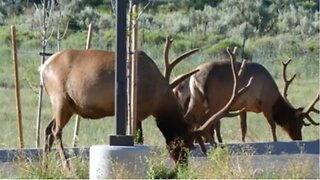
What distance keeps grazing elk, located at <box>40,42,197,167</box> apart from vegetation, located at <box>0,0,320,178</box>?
15.3ft

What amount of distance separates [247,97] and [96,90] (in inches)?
269

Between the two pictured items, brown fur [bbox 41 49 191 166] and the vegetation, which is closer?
brown fur [bbox 41 49 191 166]

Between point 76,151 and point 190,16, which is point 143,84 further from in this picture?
point 190,16

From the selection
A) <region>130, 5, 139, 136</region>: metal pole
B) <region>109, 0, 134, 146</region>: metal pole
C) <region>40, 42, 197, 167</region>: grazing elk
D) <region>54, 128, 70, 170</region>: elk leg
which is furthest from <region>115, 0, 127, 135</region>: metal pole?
<region>40, 42, 197, 167</region>: grazing elk

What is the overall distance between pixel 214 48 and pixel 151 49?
16.5ft

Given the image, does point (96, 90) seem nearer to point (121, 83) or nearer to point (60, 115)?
point (60, 115)

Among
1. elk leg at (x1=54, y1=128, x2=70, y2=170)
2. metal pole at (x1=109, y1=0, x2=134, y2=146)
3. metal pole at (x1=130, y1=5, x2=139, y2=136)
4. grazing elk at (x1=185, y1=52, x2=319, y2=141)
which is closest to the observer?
metal pole at (x1=109, y1=0, x2=134, y2=146)

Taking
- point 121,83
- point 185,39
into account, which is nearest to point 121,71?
point 121,83

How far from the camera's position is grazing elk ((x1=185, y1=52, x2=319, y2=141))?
20.4m

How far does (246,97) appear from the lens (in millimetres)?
20844

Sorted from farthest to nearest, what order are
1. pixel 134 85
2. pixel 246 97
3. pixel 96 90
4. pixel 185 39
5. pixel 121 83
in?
pixel 185 39
pixel 246 97
pixel 96 90
pixel 134 85
pixel 121 83

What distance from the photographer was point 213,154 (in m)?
12.4

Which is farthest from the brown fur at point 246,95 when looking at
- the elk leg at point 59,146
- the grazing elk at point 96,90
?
the elk leg at point 59,146

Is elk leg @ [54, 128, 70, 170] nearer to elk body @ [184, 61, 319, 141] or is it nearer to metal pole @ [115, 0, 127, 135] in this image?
metal pole @ [115, 0, 127, 135]
